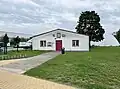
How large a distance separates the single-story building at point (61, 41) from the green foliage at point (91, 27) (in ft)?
56.7

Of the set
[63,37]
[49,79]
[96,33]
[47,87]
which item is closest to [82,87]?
[47,87]

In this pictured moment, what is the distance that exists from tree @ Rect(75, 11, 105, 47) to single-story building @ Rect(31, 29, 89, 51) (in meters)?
17.3

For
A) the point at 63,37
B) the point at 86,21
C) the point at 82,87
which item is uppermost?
the point at 86,21

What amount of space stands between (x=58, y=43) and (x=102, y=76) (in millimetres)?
36743

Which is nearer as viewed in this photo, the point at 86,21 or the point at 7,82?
the point at 7,82

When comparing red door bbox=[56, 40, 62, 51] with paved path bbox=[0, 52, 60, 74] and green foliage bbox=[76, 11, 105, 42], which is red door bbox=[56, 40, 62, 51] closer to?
green foliage bbox=[76, 11, 105, 42]

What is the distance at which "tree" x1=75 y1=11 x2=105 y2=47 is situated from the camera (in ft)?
222

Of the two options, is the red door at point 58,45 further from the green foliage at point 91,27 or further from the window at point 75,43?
the green foliage at point 91,27

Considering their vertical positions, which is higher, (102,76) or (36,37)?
(36,37)

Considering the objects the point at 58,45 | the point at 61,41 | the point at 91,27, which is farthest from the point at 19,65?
the point at 91,27

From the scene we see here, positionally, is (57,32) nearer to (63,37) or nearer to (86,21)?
(63,37)

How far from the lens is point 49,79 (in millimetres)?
13094

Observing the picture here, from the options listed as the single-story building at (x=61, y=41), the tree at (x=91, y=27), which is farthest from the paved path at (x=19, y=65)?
the tree at (x=91, y=27)

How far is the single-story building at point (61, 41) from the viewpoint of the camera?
49.7 meters
